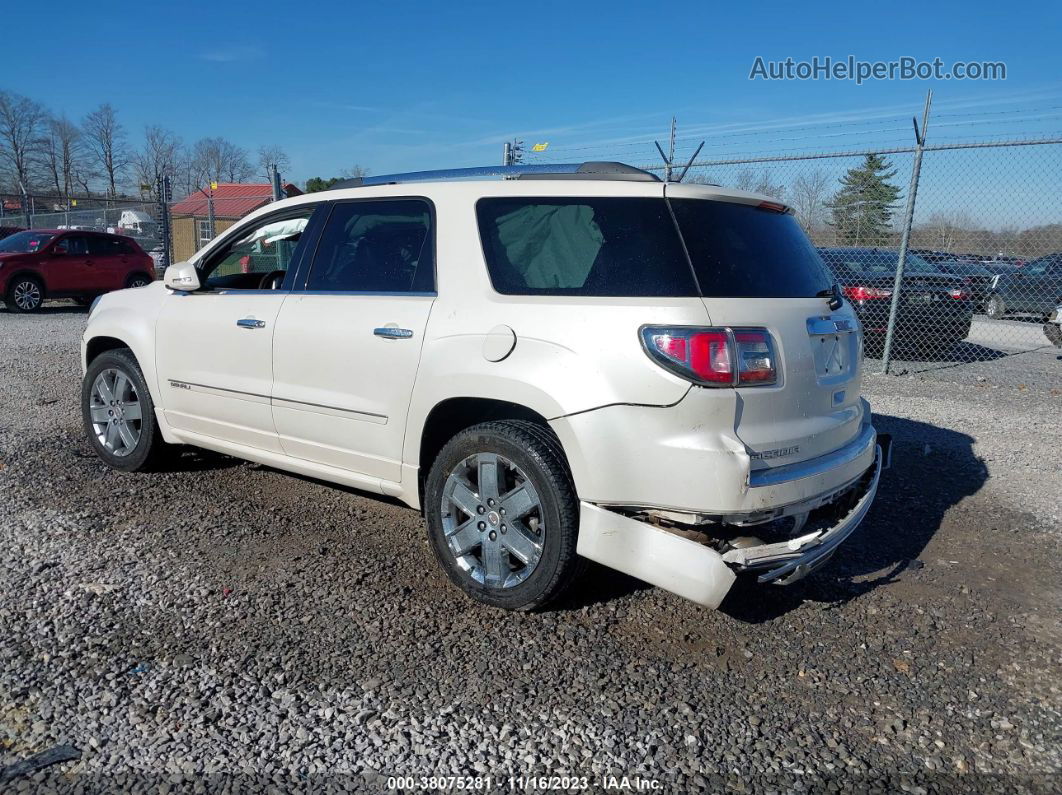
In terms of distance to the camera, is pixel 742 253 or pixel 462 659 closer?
pixel 462 659

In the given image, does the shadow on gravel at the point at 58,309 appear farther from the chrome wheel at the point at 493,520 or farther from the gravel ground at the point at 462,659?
the chrome wheel at the point at 493,520

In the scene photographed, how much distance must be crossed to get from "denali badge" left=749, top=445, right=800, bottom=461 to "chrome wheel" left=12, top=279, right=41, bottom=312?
16.2 meters

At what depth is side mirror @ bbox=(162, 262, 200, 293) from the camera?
4.59 meters

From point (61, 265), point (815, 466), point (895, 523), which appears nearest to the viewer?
point (815, 466)

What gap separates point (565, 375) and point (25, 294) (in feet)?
51.5

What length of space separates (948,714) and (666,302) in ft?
5.85

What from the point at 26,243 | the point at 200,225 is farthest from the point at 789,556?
the point at 200,225

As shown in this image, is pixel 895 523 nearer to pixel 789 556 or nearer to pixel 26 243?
pixel 789 556

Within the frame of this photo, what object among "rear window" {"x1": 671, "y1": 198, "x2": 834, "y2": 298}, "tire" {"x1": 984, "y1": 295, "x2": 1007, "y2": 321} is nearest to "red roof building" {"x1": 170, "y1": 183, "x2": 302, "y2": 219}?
"tire" {"x1": 984, "y1": 295, "x2": 1007, "y2": 321}

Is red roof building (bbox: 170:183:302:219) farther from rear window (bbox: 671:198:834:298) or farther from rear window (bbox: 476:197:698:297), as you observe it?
rear window (bbox: 671:198:834:298)

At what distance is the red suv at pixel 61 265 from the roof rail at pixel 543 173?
14.0 m

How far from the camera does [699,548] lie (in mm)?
2904

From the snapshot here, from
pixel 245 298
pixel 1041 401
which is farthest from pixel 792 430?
pixel 1041 401

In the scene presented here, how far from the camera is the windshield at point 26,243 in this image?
A: 15.3m
